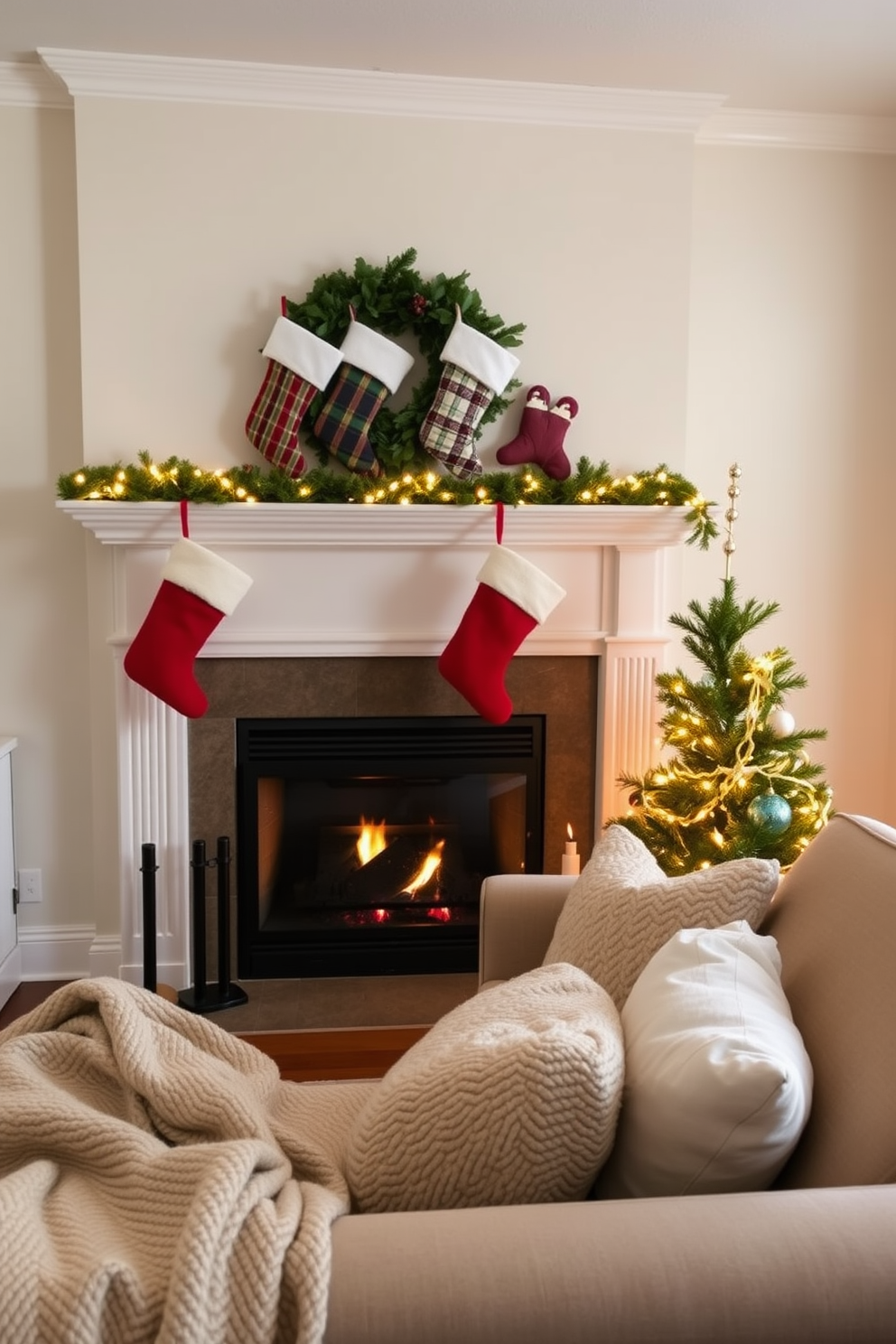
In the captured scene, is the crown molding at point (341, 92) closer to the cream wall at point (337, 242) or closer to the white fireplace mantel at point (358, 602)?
the cream wall at point (337, 242)

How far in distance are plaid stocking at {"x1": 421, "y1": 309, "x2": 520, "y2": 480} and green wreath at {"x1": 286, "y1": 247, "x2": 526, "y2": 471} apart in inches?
1.7

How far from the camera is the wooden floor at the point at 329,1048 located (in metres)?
2.74

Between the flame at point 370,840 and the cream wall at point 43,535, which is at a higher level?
the cream wall at point 43,535

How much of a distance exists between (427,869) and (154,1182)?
2254 millimetres

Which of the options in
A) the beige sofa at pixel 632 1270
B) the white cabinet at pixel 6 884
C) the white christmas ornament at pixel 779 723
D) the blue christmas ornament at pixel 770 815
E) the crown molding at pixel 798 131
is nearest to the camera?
the beige sofa at pixel 632 1270

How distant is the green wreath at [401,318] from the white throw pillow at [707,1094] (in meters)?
2.02

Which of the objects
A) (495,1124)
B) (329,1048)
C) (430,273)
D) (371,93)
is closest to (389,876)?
(329,1048)

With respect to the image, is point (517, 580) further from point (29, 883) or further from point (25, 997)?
point (25, 997)

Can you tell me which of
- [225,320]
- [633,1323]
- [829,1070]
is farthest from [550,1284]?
[225,320]

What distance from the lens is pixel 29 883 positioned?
10.6ft

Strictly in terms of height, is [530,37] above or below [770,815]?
above

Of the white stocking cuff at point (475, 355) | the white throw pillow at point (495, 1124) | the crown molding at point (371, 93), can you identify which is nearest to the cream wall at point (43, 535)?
the crown molding at point (371, 93)

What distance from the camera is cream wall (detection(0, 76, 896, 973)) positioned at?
9.69 feet

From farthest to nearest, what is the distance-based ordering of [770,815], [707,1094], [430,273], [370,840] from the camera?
[370,840]
[430,273]
[770,815]
[707,1094]
